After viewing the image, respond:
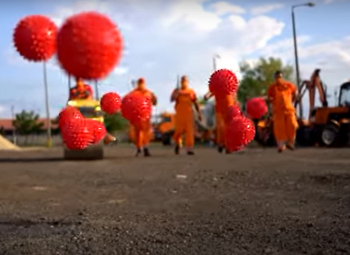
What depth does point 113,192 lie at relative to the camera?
10.4 m

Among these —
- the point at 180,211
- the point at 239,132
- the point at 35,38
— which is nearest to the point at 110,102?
the point at 35,38

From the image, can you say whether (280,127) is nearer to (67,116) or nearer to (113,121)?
(113,121)

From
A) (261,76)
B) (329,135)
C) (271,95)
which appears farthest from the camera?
(261,76)

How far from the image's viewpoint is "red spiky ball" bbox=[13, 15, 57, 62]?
4.28 metres

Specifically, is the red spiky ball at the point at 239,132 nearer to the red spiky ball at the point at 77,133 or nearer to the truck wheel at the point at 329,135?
the red spiky ball at the point at 77,133

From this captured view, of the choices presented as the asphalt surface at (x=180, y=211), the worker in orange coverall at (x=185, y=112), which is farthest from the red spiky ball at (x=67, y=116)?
the worker in orange coverall at (x=185, y=112)

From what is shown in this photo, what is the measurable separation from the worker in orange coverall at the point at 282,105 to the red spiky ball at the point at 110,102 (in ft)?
22.1

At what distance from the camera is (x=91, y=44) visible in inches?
147

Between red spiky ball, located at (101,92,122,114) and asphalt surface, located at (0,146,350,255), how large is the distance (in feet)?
4.54

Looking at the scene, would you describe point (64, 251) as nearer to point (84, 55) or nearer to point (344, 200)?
point (84, 55)

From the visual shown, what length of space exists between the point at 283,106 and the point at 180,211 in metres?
5.02

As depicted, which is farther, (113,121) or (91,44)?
(113,121)

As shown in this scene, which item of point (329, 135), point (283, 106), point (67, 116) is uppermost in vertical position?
point (283, 106)

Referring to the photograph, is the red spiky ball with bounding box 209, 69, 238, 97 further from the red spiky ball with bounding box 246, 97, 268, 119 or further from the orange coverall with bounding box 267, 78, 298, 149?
the orange coverall with bounding box 267, 78, 298, 149
